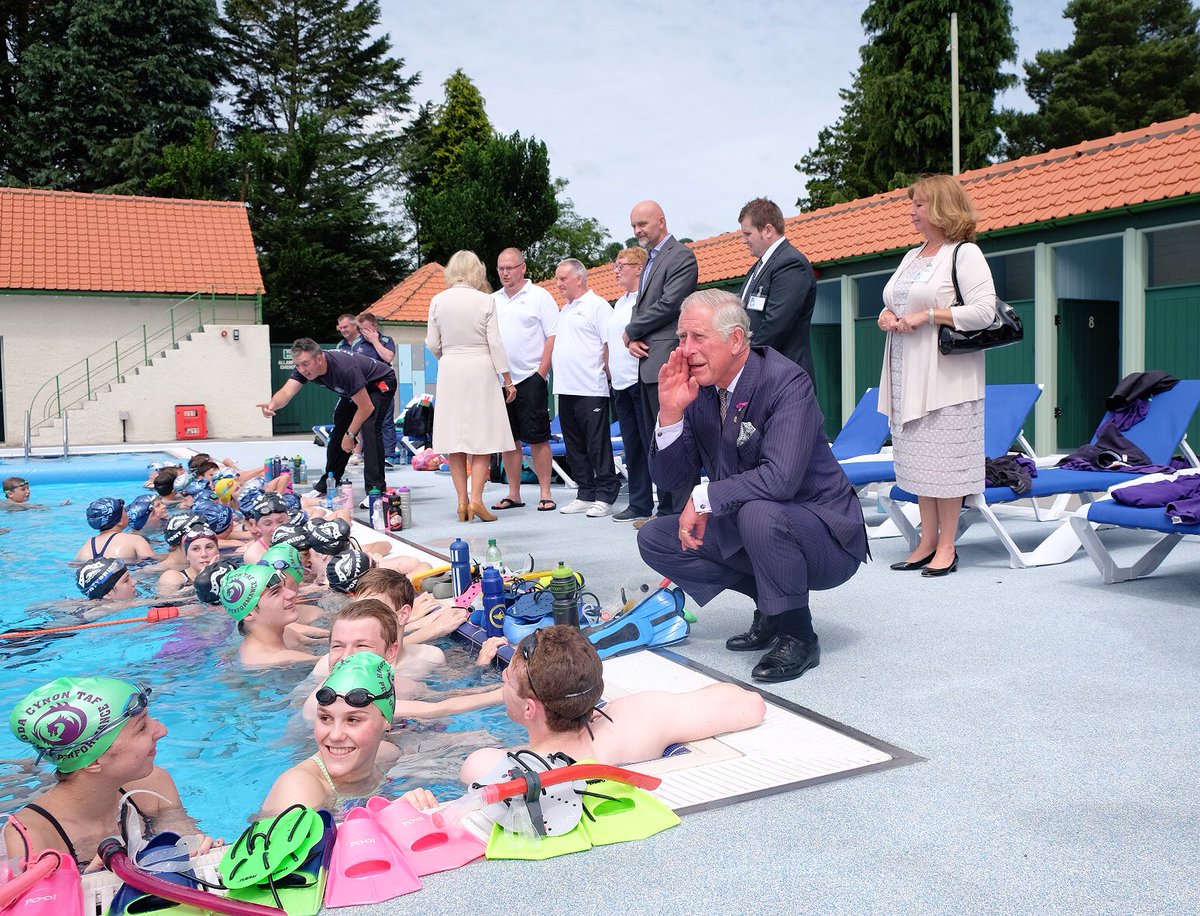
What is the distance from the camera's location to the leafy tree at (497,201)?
32812mm

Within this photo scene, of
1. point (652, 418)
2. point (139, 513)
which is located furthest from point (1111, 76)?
point (139, 513)

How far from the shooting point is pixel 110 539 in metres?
7.12

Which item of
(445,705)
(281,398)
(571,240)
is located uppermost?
(571,240)

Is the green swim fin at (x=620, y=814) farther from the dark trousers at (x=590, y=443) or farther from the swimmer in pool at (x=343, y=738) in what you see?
the dark trousers at (x=590, y=443)

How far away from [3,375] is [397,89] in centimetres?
2189

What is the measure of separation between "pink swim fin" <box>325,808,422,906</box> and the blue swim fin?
1885 millimetres

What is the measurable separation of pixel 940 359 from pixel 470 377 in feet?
13.3

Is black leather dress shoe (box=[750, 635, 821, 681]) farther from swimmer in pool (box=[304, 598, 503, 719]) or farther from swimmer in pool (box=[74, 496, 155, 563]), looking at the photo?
swimmer in pool (box=[74, 496, 155, 563])

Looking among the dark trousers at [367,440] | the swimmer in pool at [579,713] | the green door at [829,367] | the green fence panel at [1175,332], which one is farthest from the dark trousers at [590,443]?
the green door at [829,367]

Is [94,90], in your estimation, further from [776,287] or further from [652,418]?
[776,287]

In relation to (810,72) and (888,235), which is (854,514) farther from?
(810,72)

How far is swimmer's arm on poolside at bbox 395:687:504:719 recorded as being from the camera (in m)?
3.74

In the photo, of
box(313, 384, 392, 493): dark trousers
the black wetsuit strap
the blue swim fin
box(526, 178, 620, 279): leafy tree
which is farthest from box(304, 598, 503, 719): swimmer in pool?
box(526, 178, 620, 279): leafy tree

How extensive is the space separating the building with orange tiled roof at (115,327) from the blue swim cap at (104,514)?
16944mm
